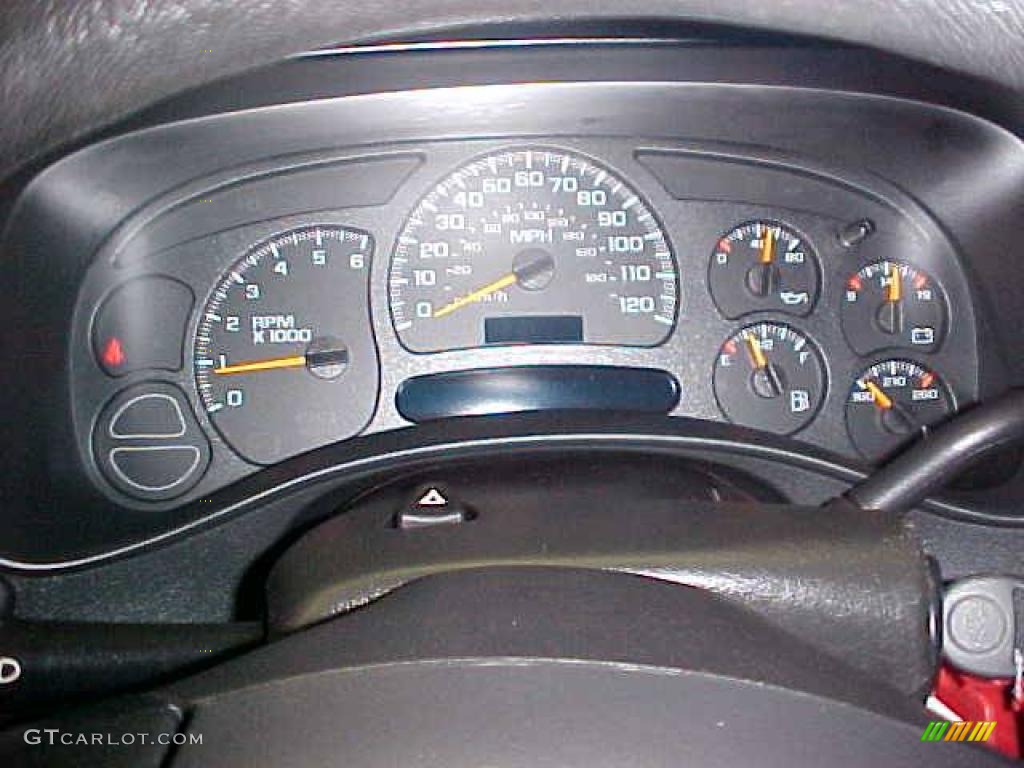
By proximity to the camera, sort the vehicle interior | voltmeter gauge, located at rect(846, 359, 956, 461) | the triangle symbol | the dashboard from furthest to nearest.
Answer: voltmeter gauge, located at rect(846, 359, 956, 461) < the dashboard < the triangle symbol < the vehicle interior

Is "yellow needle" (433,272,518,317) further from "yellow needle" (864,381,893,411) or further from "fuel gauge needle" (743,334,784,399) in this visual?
"yellow needle" (864,381,893,411)

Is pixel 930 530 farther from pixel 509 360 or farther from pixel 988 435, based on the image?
pixel 509 360

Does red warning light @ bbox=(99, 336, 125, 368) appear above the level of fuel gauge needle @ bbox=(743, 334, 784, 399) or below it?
above

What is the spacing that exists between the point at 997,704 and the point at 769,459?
0.43m

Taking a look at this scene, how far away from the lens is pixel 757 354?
81.2 inches

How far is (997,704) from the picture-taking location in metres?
1.52

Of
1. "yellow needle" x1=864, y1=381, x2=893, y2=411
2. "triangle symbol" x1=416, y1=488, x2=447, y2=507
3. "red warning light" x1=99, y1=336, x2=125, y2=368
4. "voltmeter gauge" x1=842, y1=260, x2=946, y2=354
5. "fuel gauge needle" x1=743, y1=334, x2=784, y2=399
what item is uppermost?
"voltmeter gauge" x1=842, y1=260, x2=946, y2=354

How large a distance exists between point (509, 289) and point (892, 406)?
1.82 ft

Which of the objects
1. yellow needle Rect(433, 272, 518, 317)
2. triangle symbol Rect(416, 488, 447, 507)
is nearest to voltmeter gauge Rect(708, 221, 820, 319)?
yellow needle Rect(433, 272, 518, 317)

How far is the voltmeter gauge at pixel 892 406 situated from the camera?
2.04m

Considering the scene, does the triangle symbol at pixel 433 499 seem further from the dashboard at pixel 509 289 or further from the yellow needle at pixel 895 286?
the yellow needle at pixel 895 286

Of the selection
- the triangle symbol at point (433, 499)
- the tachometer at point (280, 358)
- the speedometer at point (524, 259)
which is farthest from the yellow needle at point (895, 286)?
the triangle symbol at point (433, 499)

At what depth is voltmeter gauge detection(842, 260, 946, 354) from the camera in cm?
206

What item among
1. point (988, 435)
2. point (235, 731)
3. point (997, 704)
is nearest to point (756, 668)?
point (235, 731)
